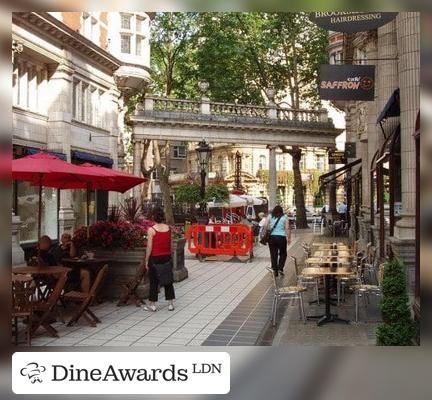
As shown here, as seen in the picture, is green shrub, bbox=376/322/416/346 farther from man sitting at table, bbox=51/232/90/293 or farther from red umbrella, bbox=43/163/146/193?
red umbrella, bbox=43/163/146/193

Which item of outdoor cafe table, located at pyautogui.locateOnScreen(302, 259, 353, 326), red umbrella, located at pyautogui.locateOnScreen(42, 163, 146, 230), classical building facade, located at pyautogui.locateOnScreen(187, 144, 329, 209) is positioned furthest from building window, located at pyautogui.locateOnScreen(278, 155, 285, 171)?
outdoor cafe table, located at pyautogui.locateOnScreen(302, 259, 353, 326)

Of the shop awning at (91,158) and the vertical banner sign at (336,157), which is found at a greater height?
the vertical banner sign at (336,157)

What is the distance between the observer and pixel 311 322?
8.82 metres

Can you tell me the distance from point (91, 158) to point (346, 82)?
14626 millimetres

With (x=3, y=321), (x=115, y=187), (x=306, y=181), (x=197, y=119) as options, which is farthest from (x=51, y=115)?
(x=306, y=181)

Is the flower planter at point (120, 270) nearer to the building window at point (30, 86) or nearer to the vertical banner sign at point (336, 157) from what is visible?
the building window at point (30, 86)

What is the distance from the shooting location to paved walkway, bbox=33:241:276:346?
25.5ft

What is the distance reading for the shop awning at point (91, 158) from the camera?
21.4 metres

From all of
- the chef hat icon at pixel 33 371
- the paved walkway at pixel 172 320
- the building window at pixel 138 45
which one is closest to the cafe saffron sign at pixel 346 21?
the paved walkway at pixel 172 320

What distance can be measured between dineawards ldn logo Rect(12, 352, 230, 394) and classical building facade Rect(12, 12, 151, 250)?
36.5 ft

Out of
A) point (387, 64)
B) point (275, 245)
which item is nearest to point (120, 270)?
point (275, 245)

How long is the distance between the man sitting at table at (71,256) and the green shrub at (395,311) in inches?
184

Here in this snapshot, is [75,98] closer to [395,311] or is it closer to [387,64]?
[387,64]

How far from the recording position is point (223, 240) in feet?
57.4
